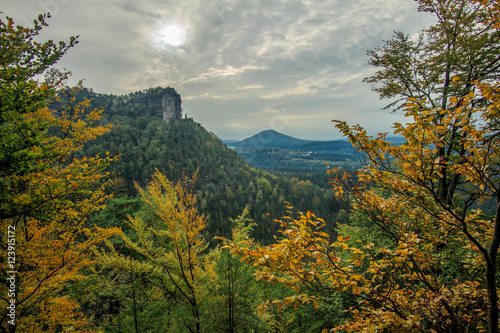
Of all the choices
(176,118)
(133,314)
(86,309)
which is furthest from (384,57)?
(176,118)

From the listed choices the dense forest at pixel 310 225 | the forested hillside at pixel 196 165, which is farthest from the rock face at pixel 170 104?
the dense forest at pixel 310 225

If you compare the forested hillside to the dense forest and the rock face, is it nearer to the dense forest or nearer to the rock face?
the rock face

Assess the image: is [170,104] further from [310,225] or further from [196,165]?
[310,225]

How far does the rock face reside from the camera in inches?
4358

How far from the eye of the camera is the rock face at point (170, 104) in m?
111

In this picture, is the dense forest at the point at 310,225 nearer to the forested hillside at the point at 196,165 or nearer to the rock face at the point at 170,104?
the forested hillside at the point at 196,165

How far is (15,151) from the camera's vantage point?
12.0ft

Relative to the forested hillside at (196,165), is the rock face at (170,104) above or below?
above

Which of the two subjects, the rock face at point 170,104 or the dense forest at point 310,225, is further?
the rock face at point 170,104

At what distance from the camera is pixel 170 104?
4377 inches

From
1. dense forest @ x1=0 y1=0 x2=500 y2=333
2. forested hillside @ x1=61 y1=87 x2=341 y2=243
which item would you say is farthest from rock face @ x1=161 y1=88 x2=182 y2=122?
dense forest @ x1=0 y1=0 x2=500 y2=333

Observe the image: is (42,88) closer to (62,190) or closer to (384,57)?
(62,190)

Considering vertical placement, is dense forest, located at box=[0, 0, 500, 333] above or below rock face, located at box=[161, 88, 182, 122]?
below

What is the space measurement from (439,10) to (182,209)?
32.7 feet
